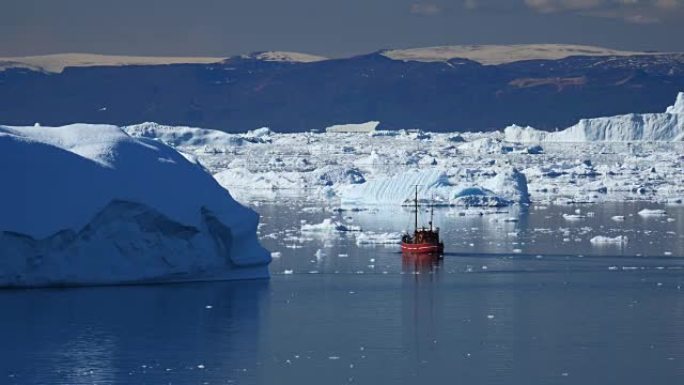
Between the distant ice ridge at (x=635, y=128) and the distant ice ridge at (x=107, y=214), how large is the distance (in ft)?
130

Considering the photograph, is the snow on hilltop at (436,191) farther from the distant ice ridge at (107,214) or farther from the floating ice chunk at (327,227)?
the distant ice ridge at (107,214)

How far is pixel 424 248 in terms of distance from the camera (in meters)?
21.0

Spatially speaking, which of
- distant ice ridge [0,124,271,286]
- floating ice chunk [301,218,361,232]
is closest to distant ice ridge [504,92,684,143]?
floating ice chunk [301,218,361,232]

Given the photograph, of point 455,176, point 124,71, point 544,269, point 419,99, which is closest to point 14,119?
point 124,71

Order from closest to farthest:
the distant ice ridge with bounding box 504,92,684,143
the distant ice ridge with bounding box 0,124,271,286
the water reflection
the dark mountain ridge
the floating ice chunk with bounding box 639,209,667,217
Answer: the water reflection < the distant ice ridge with bounding box 0,124,271,286 < the floating ice chunk with bounding box 639,209,667,217 < the distant ice ridge with bounding box 504,92,684,143 < the dark mountain ridge

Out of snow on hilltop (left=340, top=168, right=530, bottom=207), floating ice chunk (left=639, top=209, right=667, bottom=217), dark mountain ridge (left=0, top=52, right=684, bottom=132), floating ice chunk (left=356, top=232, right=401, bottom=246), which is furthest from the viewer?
dark mountain ridge (left=0, top=52, right=684, bottom=132)

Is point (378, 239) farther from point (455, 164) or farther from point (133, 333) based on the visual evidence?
point (455, 164)

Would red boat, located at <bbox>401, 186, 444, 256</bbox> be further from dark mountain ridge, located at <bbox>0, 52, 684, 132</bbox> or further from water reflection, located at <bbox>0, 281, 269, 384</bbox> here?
dark mountain ridge, located at <bbox>0, 52, 684, 132</bbox>

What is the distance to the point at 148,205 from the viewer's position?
1602 centimetres

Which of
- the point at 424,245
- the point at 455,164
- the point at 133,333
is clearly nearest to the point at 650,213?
the point at 424,245

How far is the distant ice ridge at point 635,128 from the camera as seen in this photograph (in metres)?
55.4

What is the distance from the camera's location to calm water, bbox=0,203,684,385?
12.3m

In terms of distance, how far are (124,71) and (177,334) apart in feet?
306

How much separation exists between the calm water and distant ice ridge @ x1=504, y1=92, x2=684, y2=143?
→ 113 ft
